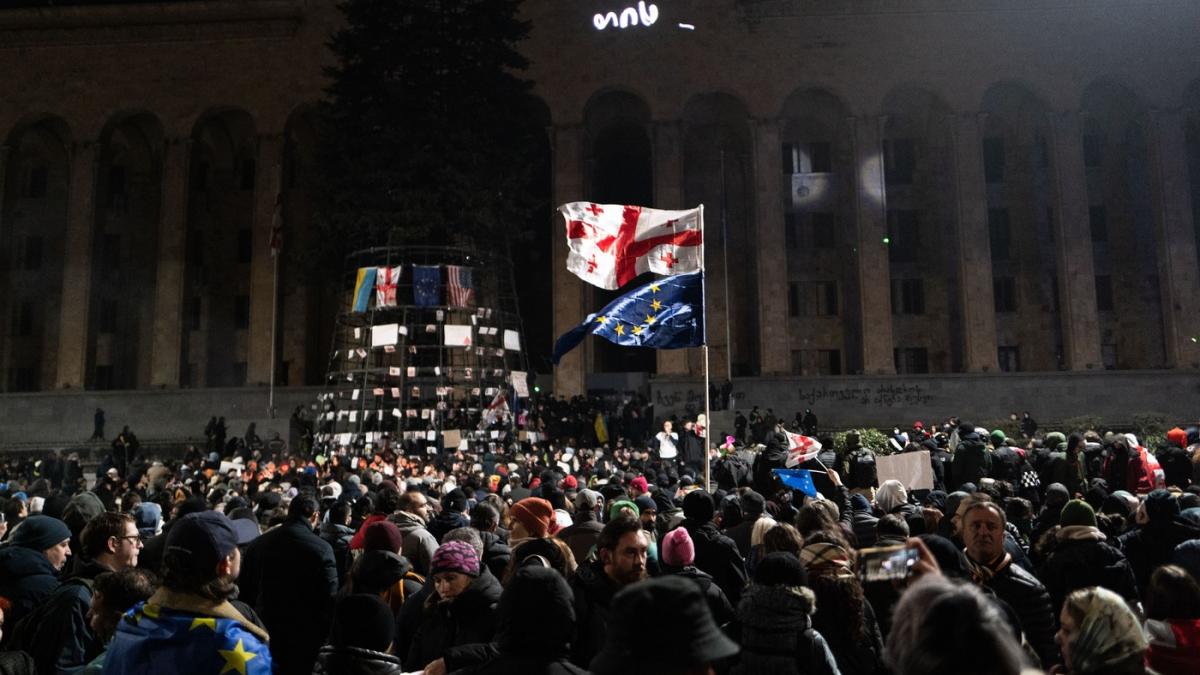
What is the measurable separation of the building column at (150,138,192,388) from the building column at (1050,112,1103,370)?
3443 cm

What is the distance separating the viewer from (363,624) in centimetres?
400

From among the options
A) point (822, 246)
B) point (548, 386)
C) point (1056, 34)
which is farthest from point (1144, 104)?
point (548, 386)

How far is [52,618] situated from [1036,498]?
10.4 meters

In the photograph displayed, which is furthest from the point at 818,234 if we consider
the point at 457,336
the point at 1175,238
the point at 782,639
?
the point at 782,639

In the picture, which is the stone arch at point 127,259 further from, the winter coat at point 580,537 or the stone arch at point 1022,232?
the winter coat at point 580,537

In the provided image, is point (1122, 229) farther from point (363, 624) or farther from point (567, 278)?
point (363, 624)

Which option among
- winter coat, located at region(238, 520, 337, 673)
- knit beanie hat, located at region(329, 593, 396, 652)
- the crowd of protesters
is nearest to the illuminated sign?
the crowd of protesters

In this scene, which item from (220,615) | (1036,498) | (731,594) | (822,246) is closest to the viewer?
(220,615)

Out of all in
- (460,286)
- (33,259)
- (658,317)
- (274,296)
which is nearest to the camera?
(658,317)

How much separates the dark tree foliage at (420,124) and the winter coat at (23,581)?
24611mm

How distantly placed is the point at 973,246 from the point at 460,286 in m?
20.8

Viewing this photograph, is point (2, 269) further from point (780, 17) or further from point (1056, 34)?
point (1056, 34)

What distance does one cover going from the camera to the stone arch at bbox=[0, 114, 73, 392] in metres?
43.2

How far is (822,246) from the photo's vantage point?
40.9 meters
